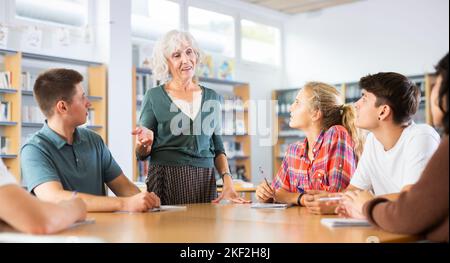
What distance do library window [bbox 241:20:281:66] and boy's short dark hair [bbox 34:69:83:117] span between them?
20.0 ft

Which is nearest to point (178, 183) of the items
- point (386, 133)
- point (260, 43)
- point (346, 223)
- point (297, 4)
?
point (386, 133)

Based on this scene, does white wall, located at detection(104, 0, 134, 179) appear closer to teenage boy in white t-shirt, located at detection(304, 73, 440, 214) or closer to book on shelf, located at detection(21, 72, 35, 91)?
book on shelf, located at detection(21, 72, 35, 91)

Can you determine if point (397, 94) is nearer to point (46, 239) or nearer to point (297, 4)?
point (46, 239)

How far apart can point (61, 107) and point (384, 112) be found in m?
1.27

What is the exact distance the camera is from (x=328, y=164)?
96.6 inches

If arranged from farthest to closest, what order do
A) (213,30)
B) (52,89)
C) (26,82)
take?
(213,30) → (26,82) → (52,89)

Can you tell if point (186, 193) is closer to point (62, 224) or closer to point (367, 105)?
point (367, 105)

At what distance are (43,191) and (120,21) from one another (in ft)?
14.6

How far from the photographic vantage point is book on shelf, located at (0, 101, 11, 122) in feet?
17.5

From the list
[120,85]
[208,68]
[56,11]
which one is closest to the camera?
[56,11]

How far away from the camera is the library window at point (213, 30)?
739 cm

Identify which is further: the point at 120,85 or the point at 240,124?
the point at 240,124

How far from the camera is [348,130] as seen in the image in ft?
8.57

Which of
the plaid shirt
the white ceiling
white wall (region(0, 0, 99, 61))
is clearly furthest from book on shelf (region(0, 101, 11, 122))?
the white ceiling
